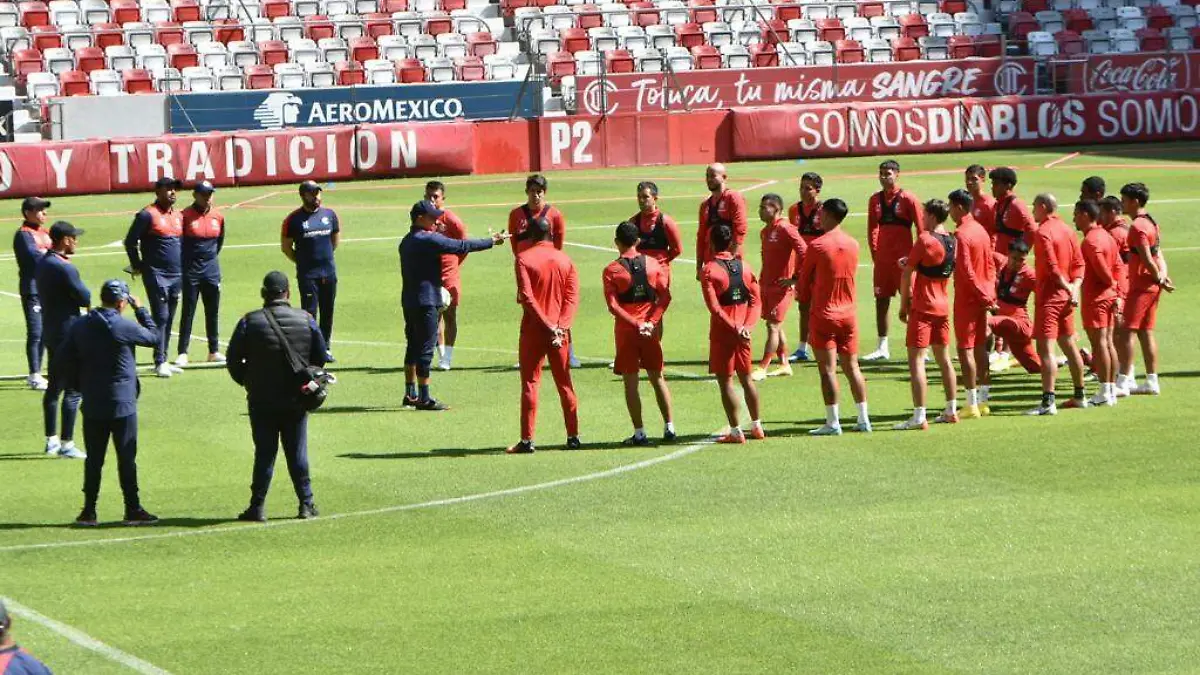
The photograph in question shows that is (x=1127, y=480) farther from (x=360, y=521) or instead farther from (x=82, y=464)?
(x=82, y=464)

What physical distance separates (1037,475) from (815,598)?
13.4ft

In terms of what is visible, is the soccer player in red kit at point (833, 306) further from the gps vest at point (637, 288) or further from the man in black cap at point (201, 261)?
the man in black cap at point (201, 261)

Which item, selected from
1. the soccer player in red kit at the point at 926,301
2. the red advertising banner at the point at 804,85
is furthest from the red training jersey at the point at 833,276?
the red advertising banner at the point at 804,85

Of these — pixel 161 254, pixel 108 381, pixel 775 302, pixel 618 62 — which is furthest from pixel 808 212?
pixel 618 62

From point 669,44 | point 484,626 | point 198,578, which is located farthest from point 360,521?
point 669,44

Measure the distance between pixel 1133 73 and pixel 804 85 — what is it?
8.47 meters

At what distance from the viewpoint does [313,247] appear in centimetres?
2195

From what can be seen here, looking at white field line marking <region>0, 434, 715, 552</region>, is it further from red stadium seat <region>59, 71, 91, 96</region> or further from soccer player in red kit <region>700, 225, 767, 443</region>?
red stadium seat <region>59, 71, 91, 96</region>

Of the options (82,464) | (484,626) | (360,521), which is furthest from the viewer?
(82,464)

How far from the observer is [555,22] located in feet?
165

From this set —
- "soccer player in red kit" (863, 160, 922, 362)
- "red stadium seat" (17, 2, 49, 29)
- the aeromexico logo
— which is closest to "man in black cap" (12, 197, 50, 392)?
"soccer player in red kit" (863, 160, 922, 362)

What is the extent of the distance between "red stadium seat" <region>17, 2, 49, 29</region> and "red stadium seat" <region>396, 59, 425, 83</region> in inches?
342

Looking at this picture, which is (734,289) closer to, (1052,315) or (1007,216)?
(1052,315)

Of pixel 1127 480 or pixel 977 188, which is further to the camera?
pixel 977 188
